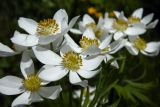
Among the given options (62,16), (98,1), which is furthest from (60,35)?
(98,1)

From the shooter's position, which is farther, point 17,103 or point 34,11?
point 34,11

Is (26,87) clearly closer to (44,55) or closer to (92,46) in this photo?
(44,55)

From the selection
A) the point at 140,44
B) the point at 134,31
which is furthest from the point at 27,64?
the point at 140,44

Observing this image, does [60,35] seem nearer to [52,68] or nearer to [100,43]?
[52,68]

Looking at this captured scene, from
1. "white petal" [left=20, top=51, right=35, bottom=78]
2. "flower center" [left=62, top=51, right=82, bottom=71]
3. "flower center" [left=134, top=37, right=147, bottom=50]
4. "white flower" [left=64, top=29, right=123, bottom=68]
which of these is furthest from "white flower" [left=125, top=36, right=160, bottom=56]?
"white petal" [left=20, top=51, right=35, bottom=78]

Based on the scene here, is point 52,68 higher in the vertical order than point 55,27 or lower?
lower
